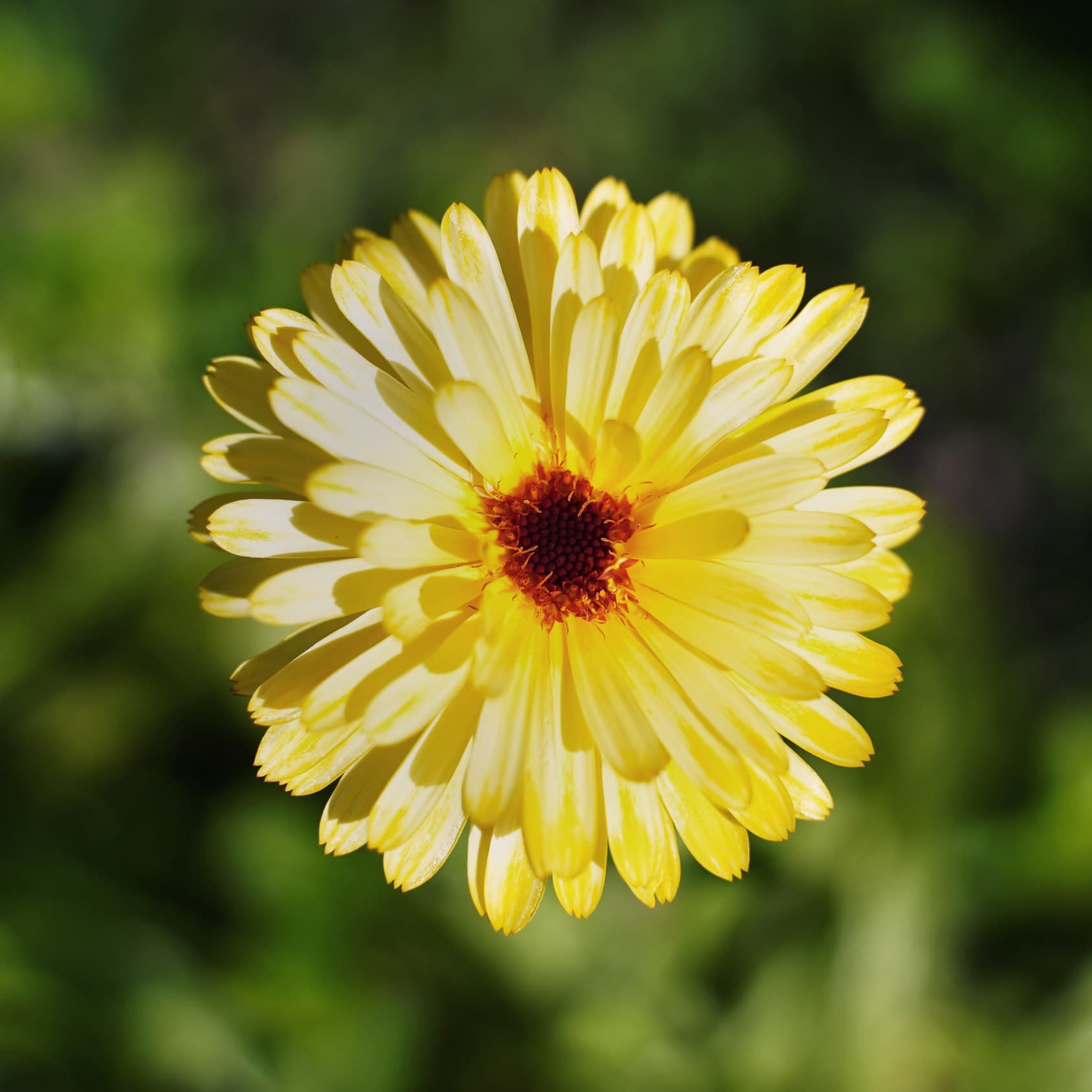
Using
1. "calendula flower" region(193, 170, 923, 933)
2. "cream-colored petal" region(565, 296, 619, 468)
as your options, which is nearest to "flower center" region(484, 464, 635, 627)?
"calendula flower" region(193, 170, 923, 933)

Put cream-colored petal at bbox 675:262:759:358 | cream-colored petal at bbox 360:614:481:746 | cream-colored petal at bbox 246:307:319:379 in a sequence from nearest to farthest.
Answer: cream-colored petal at bbox 360:614:481:746 → cream-colored petal at bbox 675:262:759:358 → cream-colored petal at bbox 246:307:319:379

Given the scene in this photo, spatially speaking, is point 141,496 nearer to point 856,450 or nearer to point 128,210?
point 128,210

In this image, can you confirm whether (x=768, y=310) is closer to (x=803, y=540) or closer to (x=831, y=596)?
(x=803, y=540)

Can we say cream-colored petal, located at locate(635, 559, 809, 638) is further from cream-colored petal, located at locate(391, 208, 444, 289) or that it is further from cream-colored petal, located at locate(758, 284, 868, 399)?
cream-colored petal, located at locate(391, 208, 444, 289)

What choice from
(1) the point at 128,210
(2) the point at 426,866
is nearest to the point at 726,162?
(1) the point at 128,210

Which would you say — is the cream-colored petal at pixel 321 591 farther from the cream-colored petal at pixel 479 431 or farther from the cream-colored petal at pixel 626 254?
the cream-colored petal at pixel 626 254

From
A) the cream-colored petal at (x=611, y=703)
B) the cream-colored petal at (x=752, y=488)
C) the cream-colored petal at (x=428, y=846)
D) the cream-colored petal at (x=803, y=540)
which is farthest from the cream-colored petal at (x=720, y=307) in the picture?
the cream-colored petal at (x=428, y=846)
